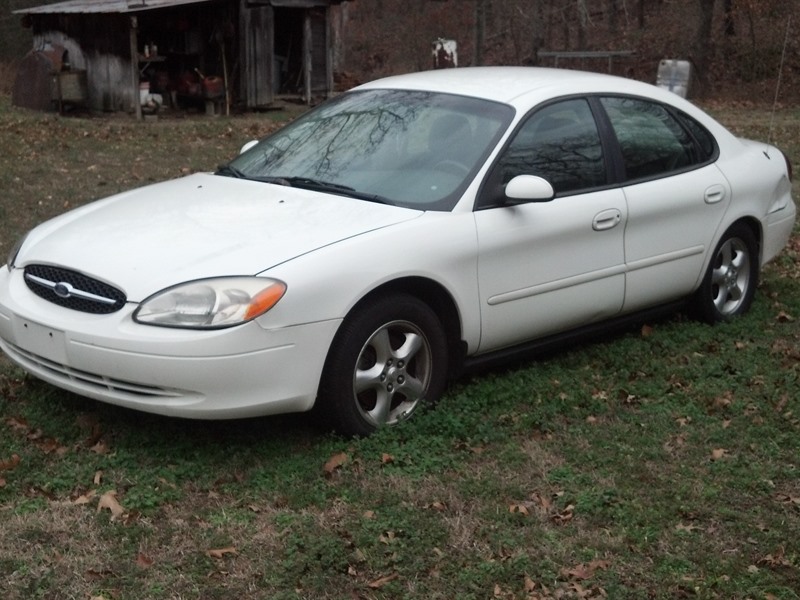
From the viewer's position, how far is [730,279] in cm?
700

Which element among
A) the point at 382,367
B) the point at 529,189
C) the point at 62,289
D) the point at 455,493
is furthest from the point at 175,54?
the point at 455,493

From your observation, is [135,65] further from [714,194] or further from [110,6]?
[714,194]

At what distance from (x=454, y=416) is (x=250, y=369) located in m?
1.16

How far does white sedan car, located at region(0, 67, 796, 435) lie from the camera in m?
4.57

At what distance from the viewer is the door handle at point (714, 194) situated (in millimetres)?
6551

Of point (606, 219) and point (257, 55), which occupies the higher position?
point (606, 219)

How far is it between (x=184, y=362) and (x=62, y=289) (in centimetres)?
74

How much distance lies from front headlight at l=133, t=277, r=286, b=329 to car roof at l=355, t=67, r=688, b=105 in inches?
76.5

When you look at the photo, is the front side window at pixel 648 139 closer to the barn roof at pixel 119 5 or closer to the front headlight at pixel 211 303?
the front headlight at pixel 211 303

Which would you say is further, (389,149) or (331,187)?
(389,149)

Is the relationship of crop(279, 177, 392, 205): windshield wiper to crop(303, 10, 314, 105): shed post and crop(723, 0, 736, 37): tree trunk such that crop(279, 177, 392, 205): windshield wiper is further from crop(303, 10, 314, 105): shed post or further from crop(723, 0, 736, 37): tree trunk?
crop(723, 0, 736, 37): tree trunk

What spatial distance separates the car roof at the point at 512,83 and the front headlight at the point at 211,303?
1943mm

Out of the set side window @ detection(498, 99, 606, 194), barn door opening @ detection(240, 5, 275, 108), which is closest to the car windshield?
side window @ detection(498, 99, 606, 194)

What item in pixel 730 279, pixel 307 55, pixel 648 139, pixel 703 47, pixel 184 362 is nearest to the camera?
pixel 184 362
